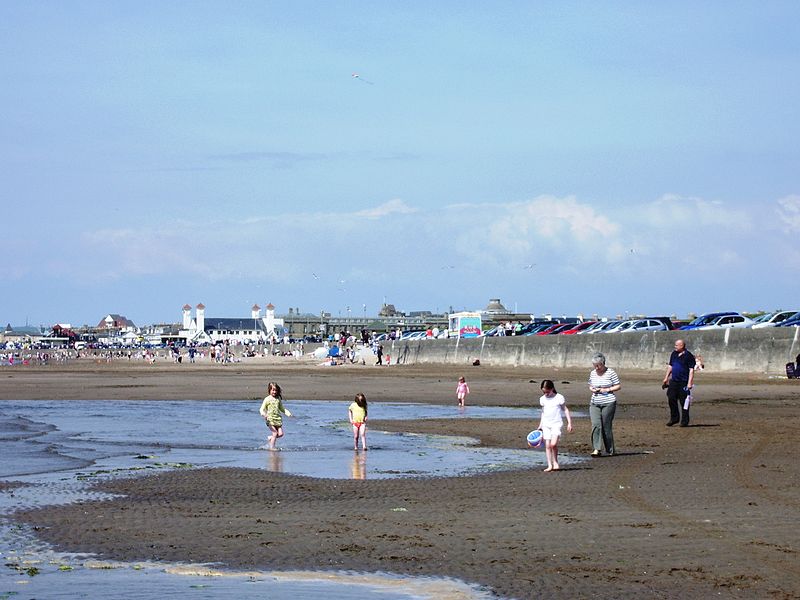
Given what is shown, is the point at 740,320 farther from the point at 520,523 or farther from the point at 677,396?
the point at 520,523

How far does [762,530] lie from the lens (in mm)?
11391

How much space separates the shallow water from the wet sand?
483 mm

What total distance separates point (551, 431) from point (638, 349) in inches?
1336

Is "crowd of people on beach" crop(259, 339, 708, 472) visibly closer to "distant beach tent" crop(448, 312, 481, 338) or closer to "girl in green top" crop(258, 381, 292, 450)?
"girl in green top" crop(258, 381, 292, 450)

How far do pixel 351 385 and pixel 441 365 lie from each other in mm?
25039

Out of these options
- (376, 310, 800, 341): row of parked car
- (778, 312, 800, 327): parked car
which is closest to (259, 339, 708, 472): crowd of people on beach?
(376, 310, 800, 341): row of parked car

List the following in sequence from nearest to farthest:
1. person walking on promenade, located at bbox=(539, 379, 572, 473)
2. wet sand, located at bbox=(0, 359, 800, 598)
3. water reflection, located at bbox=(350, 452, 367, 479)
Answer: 1. wet sand, located at bbox=(0, 359, 800, 598)
2. person walking on promenade, located at bbox=(539, 379, 572, 473)
3. water reflection, located at bbox=(350, 452, 367, 479)

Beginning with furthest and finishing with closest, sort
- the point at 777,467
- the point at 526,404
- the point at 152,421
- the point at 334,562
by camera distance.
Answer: the point at 526,404
the point at 152,421
the point at 777,467
the point at 334,562

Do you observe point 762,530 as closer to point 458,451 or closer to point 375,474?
point 375,474

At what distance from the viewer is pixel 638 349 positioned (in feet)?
164

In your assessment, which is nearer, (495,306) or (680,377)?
(680,377)

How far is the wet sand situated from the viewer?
9766mm

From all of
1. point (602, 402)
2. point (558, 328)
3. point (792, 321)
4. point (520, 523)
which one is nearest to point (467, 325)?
point (558, 328)

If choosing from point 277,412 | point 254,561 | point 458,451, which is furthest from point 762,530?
point 277,412
